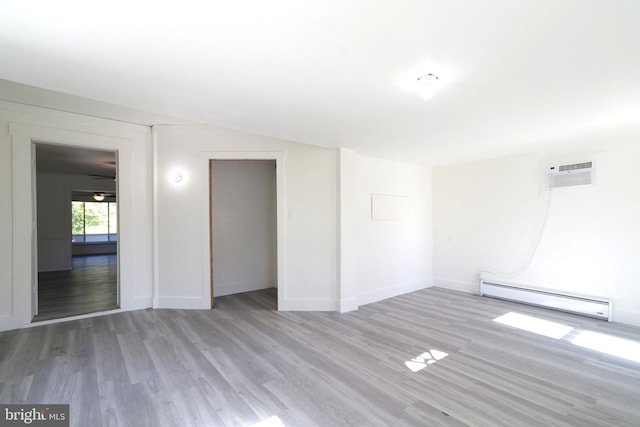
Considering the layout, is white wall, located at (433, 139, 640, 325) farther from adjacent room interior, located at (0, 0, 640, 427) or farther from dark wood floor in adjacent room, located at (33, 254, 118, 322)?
dark wood floor in adjacent room, located at (33, 254, 118, 322)

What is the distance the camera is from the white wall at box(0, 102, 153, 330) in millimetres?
3318

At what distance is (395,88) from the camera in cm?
222

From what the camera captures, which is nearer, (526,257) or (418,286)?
(526,257)

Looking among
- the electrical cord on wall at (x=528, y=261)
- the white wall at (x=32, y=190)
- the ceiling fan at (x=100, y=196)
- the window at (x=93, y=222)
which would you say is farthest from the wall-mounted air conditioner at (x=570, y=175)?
the window at (x=93, y=222)

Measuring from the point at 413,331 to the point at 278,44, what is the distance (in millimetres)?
3245

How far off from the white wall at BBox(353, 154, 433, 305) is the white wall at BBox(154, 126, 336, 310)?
562 millimetres

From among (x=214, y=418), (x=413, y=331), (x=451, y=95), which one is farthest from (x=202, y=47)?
(x=413, y=331)

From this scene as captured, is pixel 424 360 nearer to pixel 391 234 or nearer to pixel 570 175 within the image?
pixel 391 234

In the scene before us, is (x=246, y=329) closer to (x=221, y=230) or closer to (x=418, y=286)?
(x=221, y=230)

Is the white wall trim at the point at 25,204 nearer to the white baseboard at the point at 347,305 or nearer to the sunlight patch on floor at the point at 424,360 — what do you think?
the white baseboard at the point at 347,305

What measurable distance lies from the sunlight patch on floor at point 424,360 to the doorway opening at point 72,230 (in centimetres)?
410

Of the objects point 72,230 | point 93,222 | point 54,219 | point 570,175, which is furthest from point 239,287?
point 93,222

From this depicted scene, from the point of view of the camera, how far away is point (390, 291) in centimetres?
485

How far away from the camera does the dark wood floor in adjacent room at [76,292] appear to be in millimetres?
3906
